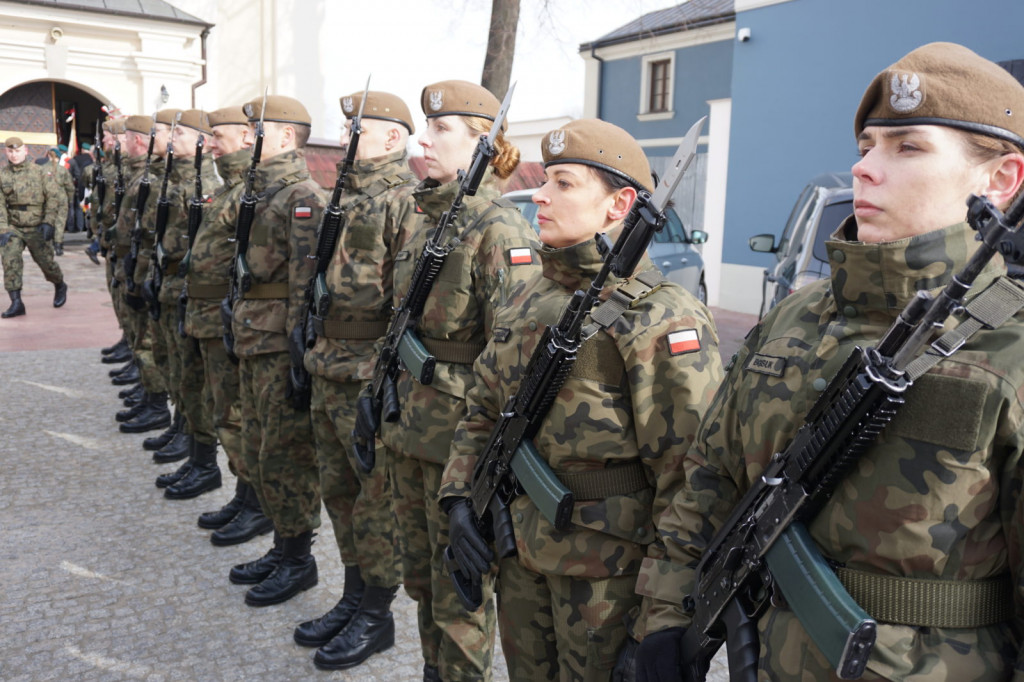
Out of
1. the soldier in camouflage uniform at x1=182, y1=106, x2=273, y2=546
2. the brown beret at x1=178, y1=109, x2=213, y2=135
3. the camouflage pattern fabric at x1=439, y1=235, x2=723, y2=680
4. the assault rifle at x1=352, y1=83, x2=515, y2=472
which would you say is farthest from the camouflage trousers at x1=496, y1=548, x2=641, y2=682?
the brown beret at x1=178, y1=109, x2=213, y2=135

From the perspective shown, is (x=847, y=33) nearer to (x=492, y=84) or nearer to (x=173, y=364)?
(x=492, y=84)

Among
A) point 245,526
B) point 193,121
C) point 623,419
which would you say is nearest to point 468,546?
point 623,419

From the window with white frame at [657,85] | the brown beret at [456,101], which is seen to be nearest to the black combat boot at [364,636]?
the brown beret at [456,101]

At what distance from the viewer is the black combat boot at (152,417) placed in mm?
6855

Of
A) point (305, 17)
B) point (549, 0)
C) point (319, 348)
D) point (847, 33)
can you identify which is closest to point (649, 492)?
point (319, 348)

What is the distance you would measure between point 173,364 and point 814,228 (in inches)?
171

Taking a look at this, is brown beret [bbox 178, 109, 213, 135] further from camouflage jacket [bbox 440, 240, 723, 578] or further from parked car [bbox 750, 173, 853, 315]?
camouflage jacket [bbox 440, 240, 723, 578]

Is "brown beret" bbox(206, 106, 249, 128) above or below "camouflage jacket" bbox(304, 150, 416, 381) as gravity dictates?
above

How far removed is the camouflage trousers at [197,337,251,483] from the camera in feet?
16.1

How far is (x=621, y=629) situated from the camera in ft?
6.96

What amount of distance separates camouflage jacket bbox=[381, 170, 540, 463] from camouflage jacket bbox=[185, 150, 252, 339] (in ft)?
7.15

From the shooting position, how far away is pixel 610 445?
2.09 meters

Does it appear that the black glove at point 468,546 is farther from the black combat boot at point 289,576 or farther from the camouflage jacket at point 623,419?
the black combat boot at point 289,576

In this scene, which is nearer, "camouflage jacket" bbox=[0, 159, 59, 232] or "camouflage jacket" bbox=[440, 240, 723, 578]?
"camouflage jacket" bbox=[440, 240, 723, 578]
